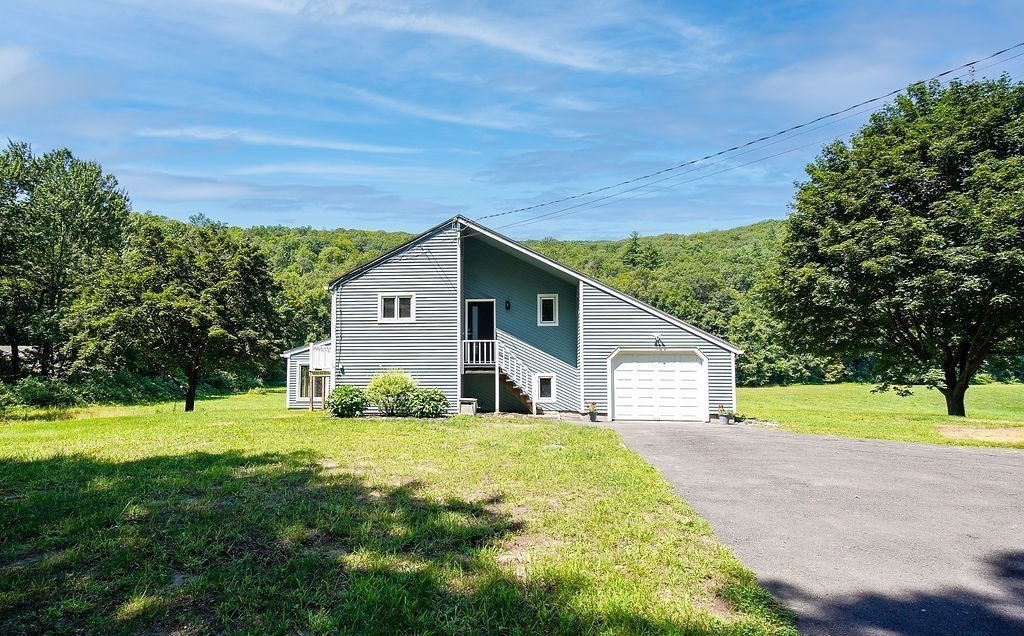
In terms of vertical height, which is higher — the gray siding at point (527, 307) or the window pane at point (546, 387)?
the gray siding at point (527, 307)

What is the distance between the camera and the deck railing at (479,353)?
59.2 feet

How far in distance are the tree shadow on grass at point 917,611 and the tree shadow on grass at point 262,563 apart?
106cm

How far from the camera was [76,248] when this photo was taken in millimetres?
29766

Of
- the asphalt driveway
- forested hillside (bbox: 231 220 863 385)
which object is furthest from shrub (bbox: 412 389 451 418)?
forested hillside (bbox: 231 220 863 385)

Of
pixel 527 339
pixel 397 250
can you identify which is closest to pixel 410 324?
pixel 397 250

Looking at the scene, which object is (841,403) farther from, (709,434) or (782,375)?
(709,434)

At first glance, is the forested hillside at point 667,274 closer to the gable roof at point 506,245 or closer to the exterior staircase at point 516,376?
the gable roof at point 506,245

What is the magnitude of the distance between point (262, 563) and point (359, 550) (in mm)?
733

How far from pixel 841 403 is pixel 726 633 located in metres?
32.6

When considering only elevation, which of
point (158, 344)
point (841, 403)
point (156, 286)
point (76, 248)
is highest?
point (76, 248)

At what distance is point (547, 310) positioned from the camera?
18922 mm

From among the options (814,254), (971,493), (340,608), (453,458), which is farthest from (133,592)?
(814,254)

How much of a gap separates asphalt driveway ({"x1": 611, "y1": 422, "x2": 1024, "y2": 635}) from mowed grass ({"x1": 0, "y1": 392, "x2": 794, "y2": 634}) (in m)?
0.40

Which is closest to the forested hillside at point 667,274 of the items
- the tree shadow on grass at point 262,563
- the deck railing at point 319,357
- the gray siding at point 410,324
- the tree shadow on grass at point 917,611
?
the deck railing at point 319,357
